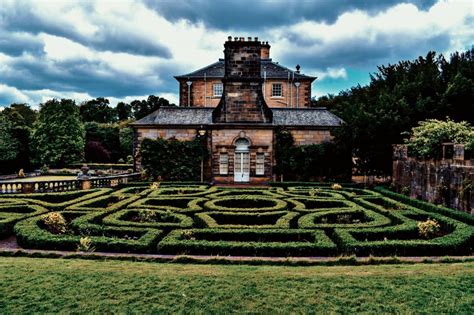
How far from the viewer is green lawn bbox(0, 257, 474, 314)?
5.04 m

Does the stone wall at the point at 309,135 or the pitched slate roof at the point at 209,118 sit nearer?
the stone wall at the point at 309,135

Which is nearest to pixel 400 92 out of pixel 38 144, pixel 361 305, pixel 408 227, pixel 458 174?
pixel 458 174

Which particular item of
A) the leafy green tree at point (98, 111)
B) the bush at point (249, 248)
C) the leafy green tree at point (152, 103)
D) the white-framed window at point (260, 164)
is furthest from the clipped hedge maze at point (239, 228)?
the leafy green tree at point (98, 111)

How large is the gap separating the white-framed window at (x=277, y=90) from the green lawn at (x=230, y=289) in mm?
32968

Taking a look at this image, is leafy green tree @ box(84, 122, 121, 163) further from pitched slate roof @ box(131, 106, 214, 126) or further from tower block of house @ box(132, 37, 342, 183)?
tower block of house @ box(132, 37, 342, 183)

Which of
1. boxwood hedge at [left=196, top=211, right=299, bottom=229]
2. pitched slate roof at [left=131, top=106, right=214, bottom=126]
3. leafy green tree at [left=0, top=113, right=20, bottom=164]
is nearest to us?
boxwood hedge at [left=196, top=211, right=299, bottom=229]

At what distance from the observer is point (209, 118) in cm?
2720

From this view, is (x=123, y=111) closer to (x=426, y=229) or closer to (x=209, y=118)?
(x=209, y=118)

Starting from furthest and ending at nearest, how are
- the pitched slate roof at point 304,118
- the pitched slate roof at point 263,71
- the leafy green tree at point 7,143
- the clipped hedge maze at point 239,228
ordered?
1. the pitched slate roof at point 263,71
2. the leafy green tree at point 7,143
3. the pitched slate roof at point 304,118
4. the clipped hedge maze at point 239,228

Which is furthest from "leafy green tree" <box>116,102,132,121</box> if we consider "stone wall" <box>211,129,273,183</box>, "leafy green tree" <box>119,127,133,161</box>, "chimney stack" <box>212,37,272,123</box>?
"stone wall" <box>211,129,273,183</box>

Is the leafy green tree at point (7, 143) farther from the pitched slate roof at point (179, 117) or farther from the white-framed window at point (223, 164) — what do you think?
the white-framed window at point (223, 164)

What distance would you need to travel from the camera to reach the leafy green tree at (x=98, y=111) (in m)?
82.6

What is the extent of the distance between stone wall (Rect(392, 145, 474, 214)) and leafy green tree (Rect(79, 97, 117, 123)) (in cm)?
7566

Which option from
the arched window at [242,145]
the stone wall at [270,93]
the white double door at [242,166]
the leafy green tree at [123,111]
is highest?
the leafy green tree at [123,111]
